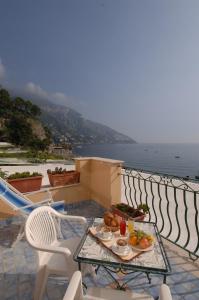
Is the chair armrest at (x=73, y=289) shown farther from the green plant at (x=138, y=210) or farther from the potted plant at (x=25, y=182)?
the potted plant at (x=25, y=182)

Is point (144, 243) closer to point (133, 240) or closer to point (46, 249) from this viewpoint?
point (133, 240)

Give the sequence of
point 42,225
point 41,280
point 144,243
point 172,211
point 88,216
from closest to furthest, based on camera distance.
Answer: point 144,243 → point 41,280 → point 42,225 → point 88,216 → point 172,211

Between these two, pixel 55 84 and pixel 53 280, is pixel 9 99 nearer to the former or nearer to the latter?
pixel 53 280

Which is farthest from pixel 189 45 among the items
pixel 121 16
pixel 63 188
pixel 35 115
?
pixel 35 115

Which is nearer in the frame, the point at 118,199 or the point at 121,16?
the point at 118,199

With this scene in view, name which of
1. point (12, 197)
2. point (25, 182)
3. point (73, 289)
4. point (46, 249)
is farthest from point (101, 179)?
point (73, 289)

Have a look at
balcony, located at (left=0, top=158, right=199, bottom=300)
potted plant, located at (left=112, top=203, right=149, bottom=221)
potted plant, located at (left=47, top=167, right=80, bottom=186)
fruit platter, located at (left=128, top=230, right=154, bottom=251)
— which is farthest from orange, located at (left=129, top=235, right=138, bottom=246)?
potted plant, located at (left=47, top=167, right=80, bottom=186)

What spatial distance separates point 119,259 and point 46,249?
0.62 m

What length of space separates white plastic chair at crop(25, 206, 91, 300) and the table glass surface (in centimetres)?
17

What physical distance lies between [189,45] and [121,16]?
350cm

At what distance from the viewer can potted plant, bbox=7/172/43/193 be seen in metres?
4.43

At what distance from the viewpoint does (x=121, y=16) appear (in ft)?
31.0

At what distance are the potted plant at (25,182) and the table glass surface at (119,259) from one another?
123 inches

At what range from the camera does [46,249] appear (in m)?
1.68
